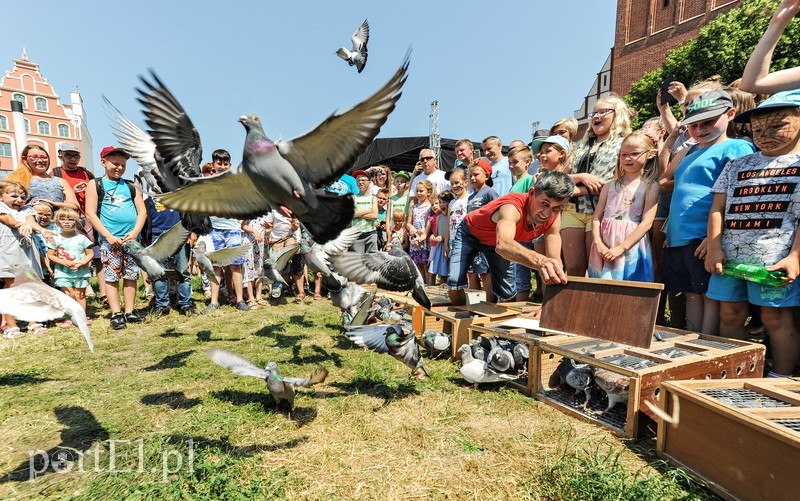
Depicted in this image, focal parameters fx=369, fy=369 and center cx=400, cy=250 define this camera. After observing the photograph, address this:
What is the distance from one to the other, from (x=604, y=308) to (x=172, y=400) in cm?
347

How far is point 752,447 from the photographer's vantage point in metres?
1.71

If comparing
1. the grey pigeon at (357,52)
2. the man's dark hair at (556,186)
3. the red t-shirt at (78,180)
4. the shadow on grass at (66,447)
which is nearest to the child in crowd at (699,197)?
the man's dark hair at (556,186)

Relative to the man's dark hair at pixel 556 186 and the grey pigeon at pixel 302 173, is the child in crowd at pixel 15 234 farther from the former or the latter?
the man's dark hair at pixel 556 186

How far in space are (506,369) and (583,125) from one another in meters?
37.7

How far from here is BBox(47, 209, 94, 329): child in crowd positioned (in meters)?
5.44

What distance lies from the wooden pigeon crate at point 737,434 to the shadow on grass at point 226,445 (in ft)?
7.44

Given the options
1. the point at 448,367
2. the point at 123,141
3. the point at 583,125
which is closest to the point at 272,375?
the point at 448,367

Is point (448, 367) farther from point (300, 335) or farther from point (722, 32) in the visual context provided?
point (722, 32)

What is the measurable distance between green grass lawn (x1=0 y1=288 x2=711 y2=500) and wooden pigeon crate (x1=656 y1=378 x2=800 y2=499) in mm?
148

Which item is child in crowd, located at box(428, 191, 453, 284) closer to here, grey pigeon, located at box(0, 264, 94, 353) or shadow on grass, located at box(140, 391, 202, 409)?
shadow on grass, located at box(140, 391, 202, 409)

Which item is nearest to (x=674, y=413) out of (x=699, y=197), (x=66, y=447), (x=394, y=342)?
(x=394, y=342)

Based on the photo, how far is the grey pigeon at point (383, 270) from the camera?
3.61 metres

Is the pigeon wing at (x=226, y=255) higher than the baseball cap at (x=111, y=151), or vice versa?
the baseball cap at (x=111, y=151)

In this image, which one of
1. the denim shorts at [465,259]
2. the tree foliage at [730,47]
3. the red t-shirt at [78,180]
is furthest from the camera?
the tree foliage at [730,47]
